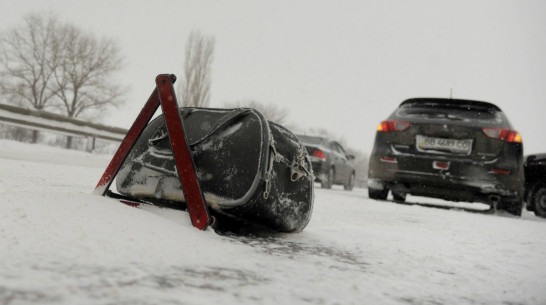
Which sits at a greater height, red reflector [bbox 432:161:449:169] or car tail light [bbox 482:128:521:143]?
car tail light [bbox 482:128:521:143]

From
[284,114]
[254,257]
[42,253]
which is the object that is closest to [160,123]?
[254,257]

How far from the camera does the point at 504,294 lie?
1.78 m

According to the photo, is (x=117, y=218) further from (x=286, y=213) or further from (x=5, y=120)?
(x=5, y=120)

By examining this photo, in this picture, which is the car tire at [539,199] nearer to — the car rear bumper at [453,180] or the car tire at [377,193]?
the car rear bumper at [453,180]

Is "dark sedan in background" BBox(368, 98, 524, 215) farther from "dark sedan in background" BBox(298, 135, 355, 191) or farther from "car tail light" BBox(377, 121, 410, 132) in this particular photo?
"dark sedan in background" BBox(298, 135, 355, 191)

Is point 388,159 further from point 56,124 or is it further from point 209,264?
point 56,124

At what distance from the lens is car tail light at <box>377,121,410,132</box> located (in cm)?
593

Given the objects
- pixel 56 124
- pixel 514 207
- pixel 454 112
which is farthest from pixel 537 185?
pixel 56 124

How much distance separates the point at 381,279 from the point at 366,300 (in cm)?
37

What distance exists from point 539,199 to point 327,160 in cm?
484

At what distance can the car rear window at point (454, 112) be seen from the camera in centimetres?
576

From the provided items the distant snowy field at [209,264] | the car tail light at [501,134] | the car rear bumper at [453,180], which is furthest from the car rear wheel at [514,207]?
the distant snowy field at [209,264]

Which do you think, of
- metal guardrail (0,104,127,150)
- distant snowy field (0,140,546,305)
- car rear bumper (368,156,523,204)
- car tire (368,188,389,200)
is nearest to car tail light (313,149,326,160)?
car tire (368,188,389,200)

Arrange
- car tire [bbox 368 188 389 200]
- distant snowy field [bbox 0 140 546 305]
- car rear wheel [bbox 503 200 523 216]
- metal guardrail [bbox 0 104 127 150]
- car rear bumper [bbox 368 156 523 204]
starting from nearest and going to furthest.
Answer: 1. distant snowy field [bbox 0 140 546 305]
2. car rear bumper [bbox 368 156 523 204]
3. car rear wheel [bbox 503 200 523 216]
4. car tire [bbox 368 188 389 200]
5. metal guardrail [bbox 0 104 127 150]
